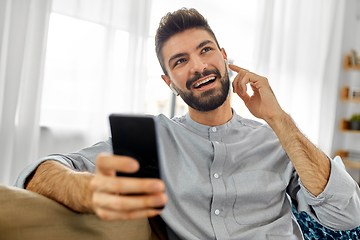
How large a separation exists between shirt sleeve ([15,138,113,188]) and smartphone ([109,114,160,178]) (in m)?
0.37

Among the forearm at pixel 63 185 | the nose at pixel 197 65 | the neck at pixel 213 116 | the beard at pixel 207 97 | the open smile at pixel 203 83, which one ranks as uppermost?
the nose at pixel 197 65

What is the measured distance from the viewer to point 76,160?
1.00 m

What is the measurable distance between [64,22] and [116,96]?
0.58m

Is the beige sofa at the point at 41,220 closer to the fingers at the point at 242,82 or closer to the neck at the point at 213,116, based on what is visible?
the neck at the point at 213,116

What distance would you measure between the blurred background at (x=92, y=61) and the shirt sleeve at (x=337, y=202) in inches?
57.4

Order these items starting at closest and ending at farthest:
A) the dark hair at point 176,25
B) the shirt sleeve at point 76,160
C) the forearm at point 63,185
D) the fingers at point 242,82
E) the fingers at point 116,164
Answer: the fingers at point 116,164 < the forearm at point 63,185 < the shirt sleeve at point 76,160 < the fingers at point 242,82 < the dark hair at point 176,25

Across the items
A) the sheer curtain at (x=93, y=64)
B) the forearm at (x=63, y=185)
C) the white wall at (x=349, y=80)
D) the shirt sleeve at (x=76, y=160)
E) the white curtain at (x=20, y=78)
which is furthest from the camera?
the white wall at (x=349, y=80)

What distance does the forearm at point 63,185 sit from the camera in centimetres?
71

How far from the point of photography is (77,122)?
6.64ft

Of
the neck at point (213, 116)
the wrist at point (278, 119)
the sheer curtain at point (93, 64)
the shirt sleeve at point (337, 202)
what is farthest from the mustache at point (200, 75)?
the sheer curtain at point (93, 64)

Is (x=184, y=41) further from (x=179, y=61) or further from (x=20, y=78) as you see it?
(x=20, y=78)

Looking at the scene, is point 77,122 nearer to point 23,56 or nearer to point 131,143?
point 23,56

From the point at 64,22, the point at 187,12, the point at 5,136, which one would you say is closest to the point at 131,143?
the point at 187,12

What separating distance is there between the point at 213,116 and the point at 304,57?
8.75 ft
